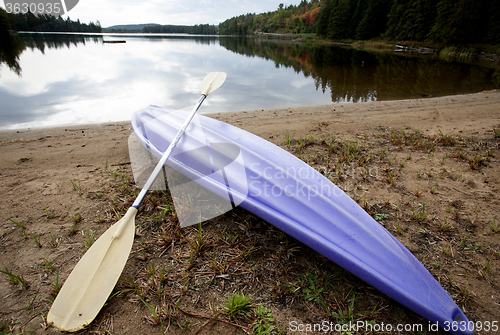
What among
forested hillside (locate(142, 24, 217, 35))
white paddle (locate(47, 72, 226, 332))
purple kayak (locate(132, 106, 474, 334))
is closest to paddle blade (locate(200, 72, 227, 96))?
purple kayak (locate(132, 106, 474, 334))

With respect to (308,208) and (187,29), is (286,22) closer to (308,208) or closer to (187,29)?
(187,29)

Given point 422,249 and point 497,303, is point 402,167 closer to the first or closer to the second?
point 422,249

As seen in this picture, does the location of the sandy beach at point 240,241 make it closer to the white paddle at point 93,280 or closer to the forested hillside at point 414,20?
the white paddle at point 93,280

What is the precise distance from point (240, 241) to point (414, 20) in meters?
40.1

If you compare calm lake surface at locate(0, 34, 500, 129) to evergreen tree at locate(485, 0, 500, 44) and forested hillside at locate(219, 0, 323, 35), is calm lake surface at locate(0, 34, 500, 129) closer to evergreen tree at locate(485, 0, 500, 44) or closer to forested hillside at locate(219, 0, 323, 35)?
evergreen tree at locate(485, 0, 500, 44)

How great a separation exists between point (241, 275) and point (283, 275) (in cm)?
28

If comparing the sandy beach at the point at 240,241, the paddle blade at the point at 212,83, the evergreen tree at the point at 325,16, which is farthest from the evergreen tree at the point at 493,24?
the paddle blade at the point at 212,83

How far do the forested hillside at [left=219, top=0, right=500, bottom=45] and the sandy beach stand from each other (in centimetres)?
2948

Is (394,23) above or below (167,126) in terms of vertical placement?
above

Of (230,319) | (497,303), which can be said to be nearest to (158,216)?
(230,319)

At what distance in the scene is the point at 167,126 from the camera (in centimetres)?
279

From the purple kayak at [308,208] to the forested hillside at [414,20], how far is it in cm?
3135

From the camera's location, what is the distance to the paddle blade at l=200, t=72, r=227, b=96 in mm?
3370

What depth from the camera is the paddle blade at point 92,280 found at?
1223 mm
